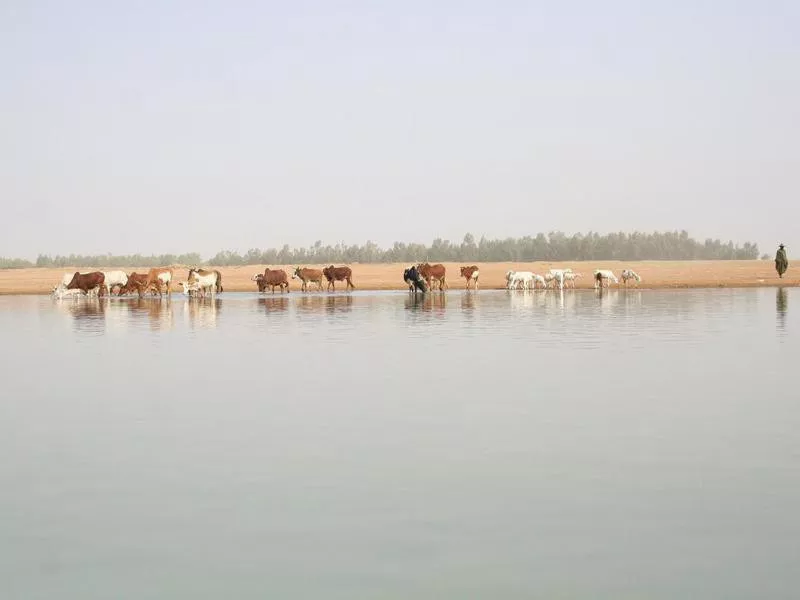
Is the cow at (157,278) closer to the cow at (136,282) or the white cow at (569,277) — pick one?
the cow at (136,282)

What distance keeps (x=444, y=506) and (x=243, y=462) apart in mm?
2550

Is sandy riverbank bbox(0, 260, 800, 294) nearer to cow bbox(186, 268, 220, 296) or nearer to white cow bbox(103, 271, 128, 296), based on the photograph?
white cow bbox(103, 271, 128, 296)

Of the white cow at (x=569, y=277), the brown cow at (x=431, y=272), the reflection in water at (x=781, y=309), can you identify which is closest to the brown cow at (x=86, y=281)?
the brown cow at (x=431, y=272)

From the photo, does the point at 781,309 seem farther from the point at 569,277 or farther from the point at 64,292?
the point at 64,292

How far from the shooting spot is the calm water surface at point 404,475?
6.10m

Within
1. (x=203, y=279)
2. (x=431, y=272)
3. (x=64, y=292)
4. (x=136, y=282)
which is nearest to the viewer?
(x=203, y=279)

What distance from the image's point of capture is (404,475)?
8711 mm

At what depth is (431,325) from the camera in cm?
2750

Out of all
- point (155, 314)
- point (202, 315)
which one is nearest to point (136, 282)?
point (155, 314)

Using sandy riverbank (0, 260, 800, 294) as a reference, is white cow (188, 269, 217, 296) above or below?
above

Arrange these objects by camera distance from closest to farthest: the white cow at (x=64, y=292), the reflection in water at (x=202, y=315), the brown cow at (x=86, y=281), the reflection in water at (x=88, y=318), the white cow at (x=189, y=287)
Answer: the reflection in water at (x=88, y=318) < the reflection in water at (x=202, y=315) < the white cow at (x=189, y=287) < the brown cow at (x=86, y=281) < the white cow at (x=64, y=292)

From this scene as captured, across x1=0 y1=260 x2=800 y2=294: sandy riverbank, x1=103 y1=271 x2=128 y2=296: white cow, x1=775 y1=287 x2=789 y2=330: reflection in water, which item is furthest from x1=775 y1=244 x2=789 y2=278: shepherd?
x1=103 y1=271 x2=128 y2=296: white cow

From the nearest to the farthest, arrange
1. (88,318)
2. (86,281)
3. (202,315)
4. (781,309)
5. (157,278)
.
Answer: (781,309) < (88,318) < (202,315) < (86,281) < (157,278)

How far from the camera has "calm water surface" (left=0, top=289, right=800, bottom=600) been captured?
6.10m
